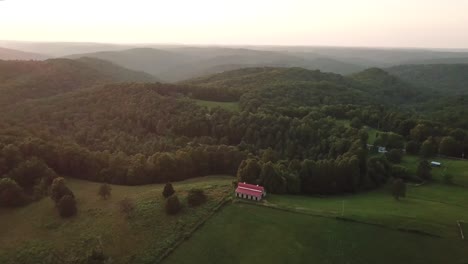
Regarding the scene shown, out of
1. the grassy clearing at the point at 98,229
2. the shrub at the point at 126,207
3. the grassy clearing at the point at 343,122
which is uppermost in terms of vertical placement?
the shrub at the point at 126,207

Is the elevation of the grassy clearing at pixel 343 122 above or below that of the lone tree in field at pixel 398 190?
below

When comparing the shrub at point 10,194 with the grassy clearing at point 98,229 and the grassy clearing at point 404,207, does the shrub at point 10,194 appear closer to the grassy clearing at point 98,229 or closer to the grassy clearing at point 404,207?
the grassy clearing at point 98,229

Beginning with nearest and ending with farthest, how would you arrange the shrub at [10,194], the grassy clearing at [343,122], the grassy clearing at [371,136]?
the shrub at [10,194], the grassy clearing at [371,136], the grassy clearing at [343,122]

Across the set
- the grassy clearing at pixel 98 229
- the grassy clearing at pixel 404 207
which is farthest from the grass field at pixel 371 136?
the grassy clearing at pixel 98 229

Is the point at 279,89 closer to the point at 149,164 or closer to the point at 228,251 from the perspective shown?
the point at 149,164

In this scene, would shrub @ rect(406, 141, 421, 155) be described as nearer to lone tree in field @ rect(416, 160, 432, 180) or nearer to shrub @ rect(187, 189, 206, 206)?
lone tree in field @ rect(416, 160, 432, 180)

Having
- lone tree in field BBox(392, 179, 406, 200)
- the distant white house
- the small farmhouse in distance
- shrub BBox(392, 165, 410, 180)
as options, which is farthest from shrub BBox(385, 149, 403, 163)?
the small farmhouse in distance
